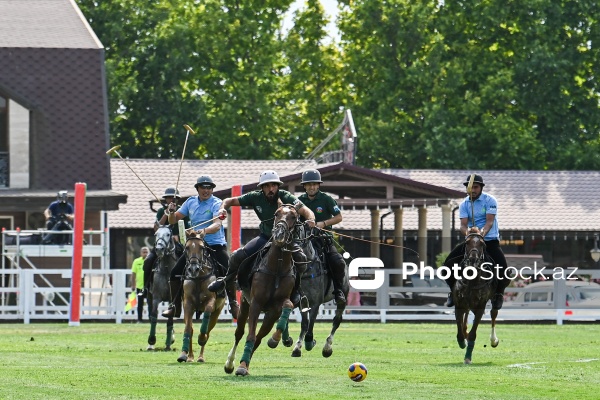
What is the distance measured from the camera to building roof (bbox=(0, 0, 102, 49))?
45062 millimetres

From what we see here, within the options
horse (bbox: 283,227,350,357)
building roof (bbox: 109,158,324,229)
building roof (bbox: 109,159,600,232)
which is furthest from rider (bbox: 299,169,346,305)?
building roof (bbox: 109,158,324,229)

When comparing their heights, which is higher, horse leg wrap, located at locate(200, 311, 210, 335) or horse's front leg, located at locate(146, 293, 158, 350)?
horse leg wrap, located at locate(200, 311, 210, 335)

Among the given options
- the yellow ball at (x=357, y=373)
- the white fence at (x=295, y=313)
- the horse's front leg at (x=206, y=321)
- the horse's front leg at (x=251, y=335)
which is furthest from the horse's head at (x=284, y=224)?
the white fence at (x=295, y=313)

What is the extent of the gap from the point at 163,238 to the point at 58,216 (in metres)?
15.2

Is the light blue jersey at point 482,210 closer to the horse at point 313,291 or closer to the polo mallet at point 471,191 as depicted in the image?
the polo mallet at point 471,191

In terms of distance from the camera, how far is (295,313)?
37.1 m

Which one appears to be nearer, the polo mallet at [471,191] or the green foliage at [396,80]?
the polo mallet at [471,191]

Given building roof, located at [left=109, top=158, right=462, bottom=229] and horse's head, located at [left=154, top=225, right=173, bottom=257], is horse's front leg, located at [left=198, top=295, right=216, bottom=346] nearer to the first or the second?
horse's head, located at [left=154, top=225, right=173, bottom=257]

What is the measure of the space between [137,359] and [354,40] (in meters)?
51.4

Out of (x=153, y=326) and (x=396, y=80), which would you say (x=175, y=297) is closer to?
(x=153, y=326)

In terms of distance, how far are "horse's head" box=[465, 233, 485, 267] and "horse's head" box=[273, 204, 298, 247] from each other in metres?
4.25

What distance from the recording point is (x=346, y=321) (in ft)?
127

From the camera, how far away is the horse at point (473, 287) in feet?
70.2

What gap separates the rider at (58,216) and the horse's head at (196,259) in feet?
58.8
